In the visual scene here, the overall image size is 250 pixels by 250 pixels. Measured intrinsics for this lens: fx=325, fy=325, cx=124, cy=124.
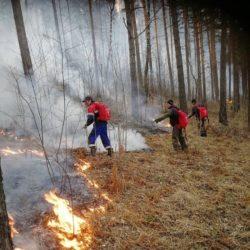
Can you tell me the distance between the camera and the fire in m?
4.64

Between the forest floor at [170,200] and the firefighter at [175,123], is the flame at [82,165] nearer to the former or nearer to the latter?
the forest floor at [170,200]

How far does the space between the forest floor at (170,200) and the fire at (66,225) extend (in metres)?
0.18

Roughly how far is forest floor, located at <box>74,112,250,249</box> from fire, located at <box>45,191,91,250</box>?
0.60 ft

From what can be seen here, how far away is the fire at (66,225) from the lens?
15.2 feet

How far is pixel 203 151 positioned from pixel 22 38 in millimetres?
6928

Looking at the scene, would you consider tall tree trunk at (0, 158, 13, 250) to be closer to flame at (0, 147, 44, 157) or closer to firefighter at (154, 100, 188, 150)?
flame at (0, 147, 44, 157)

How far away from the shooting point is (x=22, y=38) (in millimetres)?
10641

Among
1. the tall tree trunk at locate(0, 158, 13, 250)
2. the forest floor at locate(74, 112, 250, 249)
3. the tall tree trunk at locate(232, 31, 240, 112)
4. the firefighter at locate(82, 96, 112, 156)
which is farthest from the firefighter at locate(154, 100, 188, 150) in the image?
the tall tree trunk at locate(232, 31, 240, 112)

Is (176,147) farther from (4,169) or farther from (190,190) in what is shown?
(4,169)

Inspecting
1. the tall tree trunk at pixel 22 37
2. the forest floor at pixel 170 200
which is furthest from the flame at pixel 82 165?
the tall tree trunk at pixel 22 37

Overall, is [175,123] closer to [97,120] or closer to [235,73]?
[97,120]

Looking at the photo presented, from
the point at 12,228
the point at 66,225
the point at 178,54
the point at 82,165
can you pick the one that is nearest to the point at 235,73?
the point at 178,54

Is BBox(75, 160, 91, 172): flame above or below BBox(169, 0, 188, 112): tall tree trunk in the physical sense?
below

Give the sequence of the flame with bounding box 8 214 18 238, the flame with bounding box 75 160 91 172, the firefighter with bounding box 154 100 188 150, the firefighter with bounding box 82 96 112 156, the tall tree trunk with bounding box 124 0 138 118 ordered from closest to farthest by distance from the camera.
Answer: the flame with bounding box 8 214 18 238 < the flame with bounding box 75 160 91 172 < the firefighter with bounding box 82 96 112 156 < the firefighter with bounding box 154 100 188 150 < the tall tree trunk with bounding box 124 0 138 118
